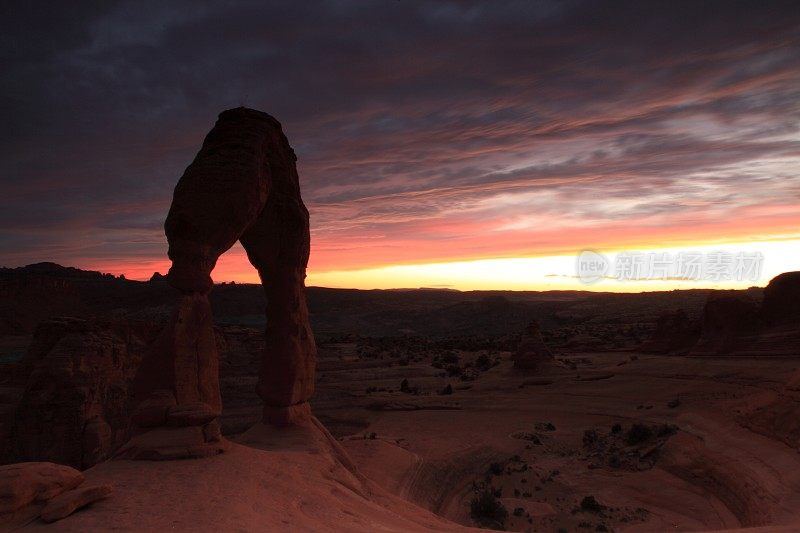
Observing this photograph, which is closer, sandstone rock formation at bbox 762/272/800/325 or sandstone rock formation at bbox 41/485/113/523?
sandstone rock formation at bbox 41/485/113/523

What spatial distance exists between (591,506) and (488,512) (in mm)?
2931

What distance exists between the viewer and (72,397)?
13.5 metres

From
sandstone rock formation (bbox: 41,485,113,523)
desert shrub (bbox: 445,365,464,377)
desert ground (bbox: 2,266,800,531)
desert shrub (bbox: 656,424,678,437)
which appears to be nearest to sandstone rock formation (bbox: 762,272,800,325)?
desert ground (bbox: 2,266,800,531)

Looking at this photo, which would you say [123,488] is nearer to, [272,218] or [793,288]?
[272,218]

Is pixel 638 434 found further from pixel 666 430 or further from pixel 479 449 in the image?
pixel 479 449

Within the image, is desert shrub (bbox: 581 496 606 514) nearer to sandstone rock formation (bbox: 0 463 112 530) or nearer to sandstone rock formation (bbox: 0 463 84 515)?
sandstone rock formation (bbox: 0 463 112 530)

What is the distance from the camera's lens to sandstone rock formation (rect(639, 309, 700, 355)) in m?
31.0

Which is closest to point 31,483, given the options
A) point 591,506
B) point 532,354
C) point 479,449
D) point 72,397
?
point 72,397

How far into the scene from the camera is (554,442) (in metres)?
19.0

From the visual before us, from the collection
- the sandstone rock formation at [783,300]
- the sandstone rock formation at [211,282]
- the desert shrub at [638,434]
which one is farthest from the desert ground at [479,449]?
the sandstone rock formation at [211,282]

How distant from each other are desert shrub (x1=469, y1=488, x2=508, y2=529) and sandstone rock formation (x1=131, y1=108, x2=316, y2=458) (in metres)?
5.29

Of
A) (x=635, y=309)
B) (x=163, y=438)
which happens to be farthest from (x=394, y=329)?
(x=163, y=438)

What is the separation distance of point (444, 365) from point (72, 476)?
30230 millimetres

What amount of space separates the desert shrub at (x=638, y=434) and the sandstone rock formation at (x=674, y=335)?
13970 millimetres
